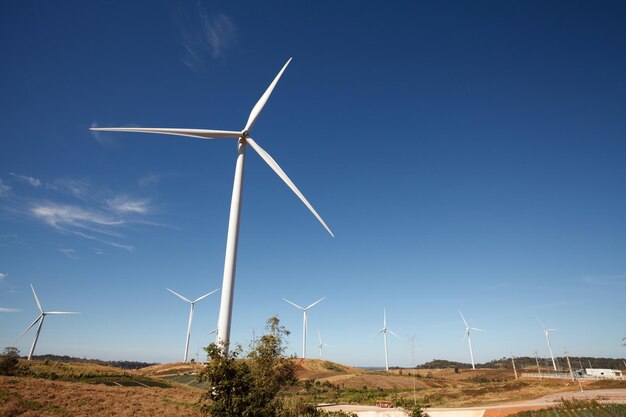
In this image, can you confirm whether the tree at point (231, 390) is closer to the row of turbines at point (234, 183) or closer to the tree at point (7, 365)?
the row of turbines at point (234, 183)

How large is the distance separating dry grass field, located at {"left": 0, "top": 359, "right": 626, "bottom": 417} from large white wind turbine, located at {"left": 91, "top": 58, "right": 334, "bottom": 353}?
3.79 meters

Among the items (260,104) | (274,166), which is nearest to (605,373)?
(274,166)

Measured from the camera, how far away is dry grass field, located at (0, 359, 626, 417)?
32062 mm

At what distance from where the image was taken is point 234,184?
31.1 metres

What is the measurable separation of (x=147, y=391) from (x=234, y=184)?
119ft

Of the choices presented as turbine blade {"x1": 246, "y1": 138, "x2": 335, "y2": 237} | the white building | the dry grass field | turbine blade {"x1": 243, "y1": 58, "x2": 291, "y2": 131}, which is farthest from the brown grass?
the white building

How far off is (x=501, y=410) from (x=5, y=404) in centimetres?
5646

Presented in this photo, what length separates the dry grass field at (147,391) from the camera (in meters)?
32.1

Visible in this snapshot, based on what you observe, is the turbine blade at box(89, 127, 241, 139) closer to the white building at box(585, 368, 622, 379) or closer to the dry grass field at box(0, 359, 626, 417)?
the dry grass field at box(0, 359, 626, 417)

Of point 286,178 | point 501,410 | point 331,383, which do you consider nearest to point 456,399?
point 501,410

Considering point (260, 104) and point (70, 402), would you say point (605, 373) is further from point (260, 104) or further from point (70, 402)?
point (70, 402)

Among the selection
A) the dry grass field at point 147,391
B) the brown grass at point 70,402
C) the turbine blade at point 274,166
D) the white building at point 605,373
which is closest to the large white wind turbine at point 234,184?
the turbine blade at point 274,166

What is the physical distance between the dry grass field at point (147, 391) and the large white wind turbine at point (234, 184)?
379cm

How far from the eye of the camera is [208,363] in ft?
73.4
